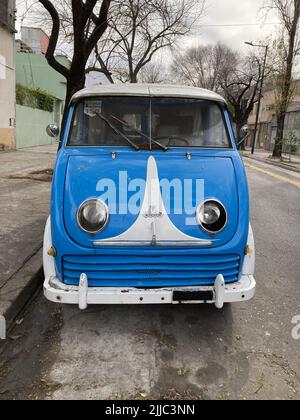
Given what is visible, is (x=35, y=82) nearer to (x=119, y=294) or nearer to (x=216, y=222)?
(x=216, y=222)

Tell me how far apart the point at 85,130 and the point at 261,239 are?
3.62 meters

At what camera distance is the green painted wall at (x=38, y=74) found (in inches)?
1302

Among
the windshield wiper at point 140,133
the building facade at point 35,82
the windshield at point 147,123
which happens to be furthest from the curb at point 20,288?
the building facade at point 35,82

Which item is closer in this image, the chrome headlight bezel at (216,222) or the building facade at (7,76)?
the chrome headlight bezel at (216,222)

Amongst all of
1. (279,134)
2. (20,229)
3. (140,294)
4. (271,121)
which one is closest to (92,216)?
(140,294)

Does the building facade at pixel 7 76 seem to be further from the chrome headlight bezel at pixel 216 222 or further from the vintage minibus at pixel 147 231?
the chrome headlight bezel at pixel 216 222

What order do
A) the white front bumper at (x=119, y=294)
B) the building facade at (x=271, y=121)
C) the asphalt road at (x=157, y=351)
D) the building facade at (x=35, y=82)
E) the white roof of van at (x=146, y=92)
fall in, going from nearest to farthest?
1. the asphalt road at (x=157, y=351)
2. the white front bumper at (x=119, y=294)
3. the white roof of van at (x=146, y=92)
4. the building facade at (x=35, y=82)
5. the building facade at (x=271, y=121)

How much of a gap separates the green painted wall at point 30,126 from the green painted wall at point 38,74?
28.2 ft

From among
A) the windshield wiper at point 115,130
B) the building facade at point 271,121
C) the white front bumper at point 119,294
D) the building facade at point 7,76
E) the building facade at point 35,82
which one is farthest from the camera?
the building facade at point 271,121

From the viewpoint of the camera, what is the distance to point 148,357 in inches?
122

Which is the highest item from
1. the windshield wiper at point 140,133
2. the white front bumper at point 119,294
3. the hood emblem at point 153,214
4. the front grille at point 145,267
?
the windshield wiper at point 140,133

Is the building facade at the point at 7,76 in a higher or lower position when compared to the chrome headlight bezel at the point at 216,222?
higher

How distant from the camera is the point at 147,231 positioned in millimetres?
3125
